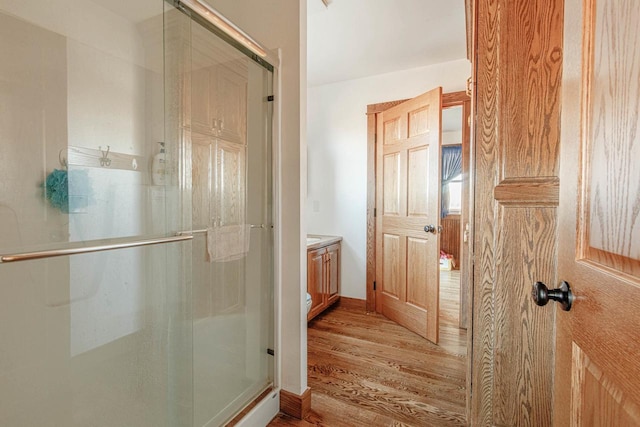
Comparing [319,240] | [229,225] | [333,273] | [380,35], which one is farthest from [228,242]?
[380,35]

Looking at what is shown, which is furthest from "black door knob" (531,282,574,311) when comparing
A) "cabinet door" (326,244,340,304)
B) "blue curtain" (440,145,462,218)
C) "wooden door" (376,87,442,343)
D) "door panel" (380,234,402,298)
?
"blue curtain" (440,145,462,218)

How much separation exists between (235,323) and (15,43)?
60.4 inches

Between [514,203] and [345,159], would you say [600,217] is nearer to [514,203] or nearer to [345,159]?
[514,203]

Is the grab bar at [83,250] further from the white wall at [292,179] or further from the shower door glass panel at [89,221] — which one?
the white wall at [292,179]

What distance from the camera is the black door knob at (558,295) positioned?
2.20 feet

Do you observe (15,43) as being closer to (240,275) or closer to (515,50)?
(240,275)

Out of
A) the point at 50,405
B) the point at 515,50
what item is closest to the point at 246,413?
the point at 50,405

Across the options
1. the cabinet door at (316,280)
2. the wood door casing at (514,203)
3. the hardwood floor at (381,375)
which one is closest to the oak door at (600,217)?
the wood door casing at (514,203)

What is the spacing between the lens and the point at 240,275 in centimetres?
170

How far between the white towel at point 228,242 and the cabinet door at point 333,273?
159 centimetres

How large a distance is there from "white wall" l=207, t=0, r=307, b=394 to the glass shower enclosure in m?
0.26

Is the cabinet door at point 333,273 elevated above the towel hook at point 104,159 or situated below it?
below

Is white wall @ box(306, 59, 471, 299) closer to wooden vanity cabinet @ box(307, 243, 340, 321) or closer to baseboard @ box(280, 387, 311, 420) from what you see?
wooden vanity cabinet @ box(307, 243, 340, 321)

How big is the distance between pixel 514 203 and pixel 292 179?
1.07 metres
